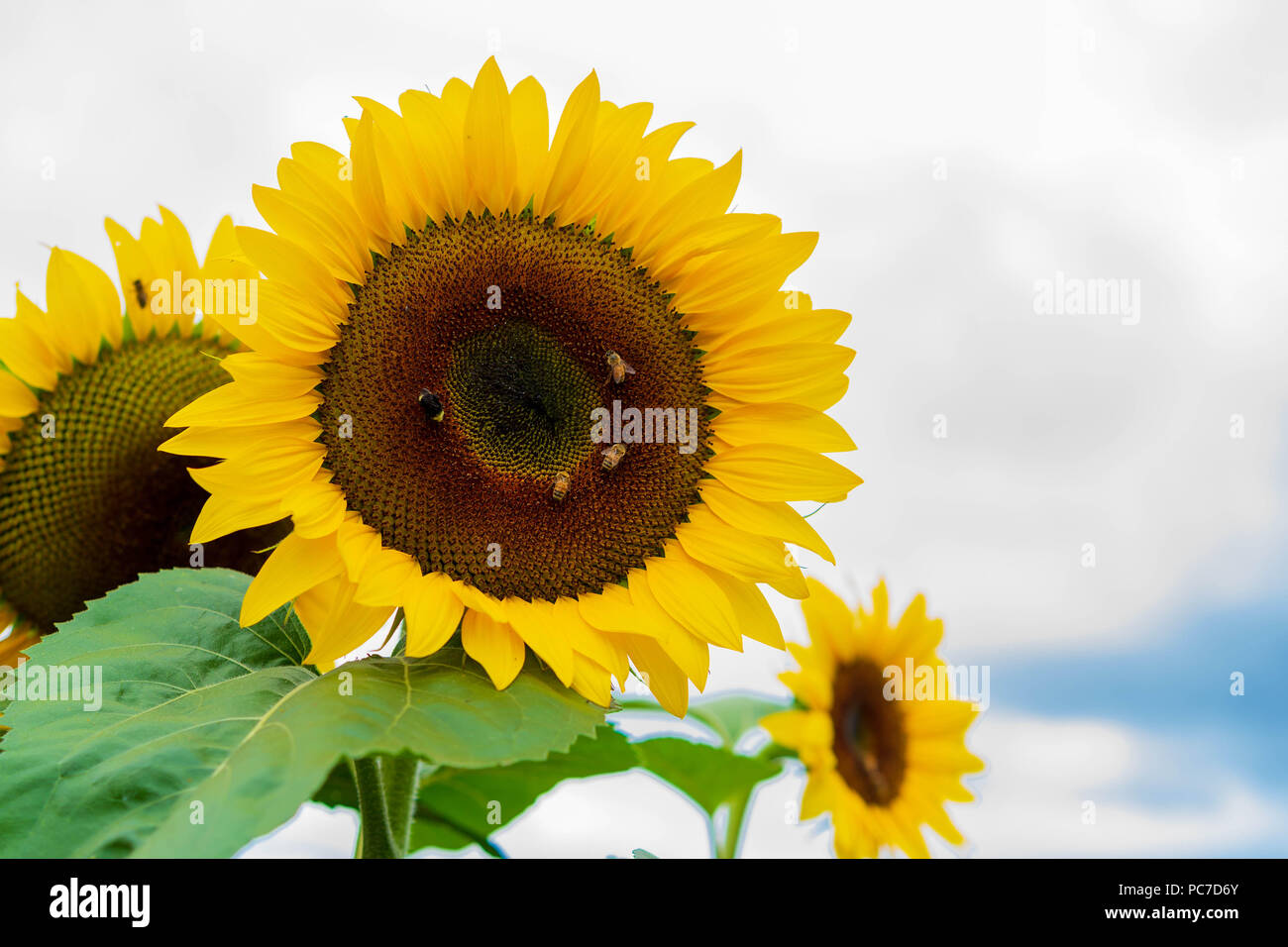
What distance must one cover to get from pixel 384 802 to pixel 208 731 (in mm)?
438

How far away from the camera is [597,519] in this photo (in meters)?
2.17

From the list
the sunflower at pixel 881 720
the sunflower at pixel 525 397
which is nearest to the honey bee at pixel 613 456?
the sunflower at pixel 525 397

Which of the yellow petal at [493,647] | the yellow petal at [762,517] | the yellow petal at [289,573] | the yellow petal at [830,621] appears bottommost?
the yellow petal at [830,621]

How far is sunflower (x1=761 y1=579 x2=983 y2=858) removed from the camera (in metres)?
3.65

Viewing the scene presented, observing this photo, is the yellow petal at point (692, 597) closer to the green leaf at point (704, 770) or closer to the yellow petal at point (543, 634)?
the yellow petal at point (543, 634)

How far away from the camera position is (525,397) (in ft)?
7.54

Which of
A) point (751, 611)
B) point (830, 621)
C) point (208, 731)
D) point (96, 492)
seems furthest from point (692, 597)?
point (830, 621)

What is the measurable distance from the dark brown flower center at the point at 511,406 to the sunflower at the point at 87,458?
2.36 feet

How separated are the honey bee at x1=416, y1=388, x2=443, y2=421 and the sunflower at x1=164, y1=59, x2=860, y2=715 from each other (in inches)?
0.4

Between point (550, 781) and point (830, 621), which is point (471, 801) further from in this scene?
point (830, 621)

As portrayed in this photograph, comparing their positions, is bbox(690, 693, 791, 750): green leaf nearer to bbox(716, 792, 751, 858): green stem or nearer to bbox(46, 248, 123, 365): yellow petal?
bbox(716, 792, 751, 858): green stem

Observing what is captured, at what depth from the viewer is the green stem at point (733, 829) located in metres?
3.33
